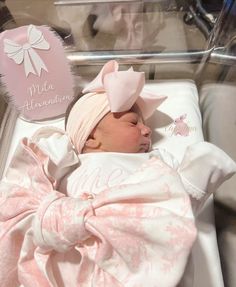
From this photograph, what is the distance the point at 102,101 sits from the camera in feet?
2.81

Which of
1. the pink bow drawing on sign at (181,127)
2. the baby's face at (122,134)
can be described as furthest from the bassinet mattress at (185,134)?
the baby's face at (122,134)

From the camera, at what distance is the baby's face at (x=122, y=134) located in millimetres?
826

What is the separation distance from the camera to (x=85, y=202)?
26.6 inches

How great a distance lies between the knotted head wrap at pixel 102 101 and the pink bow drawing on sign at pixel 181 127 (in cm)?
15

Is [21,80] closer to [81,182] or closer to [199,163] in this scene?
[81,182]

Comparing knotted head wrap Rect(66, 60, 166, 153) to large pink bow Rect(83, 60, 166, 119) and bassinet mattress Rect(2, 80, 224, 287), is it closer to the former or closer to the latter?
large pink bow Rect(83, 60, 166, 119)

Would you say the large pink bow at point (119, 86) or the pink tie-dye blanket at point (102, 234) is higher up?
the large pink bow at point (119, 86)

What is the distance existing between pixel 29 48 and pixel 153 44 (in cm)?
35

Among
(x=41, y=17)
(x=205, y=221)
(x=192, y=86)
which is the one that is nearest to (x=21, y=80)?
(x=41, y=17)

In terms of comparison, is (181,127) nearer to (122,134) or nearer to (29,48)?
(122,134)

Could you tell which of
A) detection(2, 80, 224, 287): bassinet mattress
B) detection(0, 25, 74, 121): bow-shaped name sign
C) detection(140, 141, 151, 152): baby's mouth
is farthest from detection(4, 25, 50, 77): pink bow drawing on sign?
detection(140, 141, 151, 152): baby's mouth

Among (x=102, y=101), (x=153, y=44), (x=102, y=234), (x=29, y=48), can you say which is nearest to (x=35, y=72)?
(x=29, y=48)

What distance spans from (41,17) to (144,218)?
2.43 feet

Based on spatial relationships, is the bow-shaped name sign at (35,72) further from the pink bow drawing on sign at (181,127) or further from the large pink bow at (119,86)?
the pink bow drawing on sign at (181,127)
